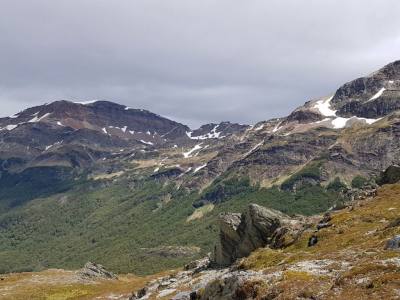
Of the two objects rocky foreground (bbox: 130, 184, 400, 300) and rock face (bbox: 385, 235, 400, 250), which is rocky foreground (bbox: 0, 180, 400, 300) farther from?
rock face (bbox: 385, 235, 400, 250)

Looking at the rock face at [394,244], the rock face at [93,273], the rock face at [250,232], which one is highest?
the rock face at [394,244]

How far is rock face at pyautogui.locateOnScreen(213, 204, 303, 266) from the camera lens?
287 ft

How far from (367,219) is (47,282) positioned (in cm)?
9761

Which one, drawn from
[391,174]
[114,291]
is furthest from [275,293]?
[114,291]

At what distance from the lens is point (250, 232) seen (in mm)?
93188

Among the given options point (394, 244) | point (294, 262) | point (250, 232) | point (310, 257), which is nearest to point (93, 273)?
point (250, 232)

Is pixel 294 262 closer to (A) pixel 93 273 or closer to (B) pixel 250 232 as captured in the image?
(B) pixel 250 232

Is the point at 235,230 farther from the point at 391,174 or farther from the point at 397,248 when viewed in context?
the point at 397,248

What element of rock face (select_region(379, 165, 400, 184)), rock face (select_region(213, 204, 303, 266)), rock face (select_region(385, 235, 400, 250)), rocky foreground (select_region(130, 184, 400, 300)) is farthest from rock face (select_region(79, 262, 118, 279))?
rock face (select_region(385, 235, 400, 250))

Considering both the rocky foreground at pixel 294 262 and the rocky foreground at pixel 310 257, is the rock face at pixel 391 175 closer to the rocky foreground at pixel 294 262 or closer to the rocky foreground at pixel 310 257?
the rocky foreground at pixel 294 262

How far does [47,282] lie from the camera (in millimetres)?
139625

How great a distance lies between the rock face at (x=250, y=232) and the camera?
87.5 m

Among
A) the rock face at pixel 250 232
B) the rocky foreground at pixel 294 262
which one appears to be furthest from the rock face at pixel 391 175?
the rock face at pixel 250 232

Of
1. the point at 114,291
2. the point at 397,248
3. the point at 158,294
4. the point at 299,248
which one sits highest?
the point at 397,248
